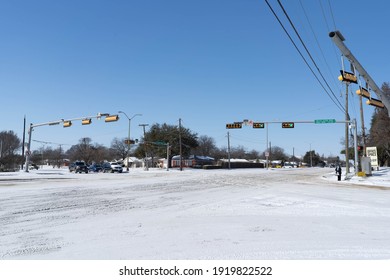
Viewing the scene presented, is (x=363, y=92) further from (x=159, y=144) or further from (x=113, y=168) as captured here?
(x=159, y=144)

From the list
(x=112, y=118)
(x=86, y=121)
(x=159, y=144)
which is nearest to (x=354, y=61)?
(x=112, y=118)

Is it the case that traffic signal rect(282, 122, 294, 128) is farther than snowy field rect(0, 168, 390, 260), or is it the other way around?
traffic signal rect(282, 122, 294, 128)

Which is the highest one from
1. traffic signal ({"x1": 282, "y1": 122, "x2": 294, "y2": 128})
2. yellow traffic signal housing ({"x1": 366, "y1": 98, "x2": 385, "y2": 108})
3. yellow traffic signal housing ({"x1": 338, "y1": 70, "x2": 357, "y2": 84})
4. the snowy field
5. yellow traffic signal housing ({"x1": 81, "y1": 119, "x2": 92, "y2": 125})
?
yellow traffic signal housing ({"x1": 81, "y1": 119, "x2": 92, "y2": 125})

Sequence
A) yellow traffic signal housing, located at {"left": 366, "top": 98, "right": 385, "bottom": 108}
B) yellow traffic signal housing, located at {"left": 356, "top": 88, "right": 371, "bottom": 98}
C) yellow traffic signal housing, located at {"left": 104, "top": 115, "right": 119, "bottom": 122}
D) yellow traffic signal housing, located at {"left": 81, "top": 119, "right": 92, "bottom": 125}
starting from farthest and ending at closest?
1. yellow traffic signal housing, located at {"left": 81, "top": 119, "right": 92, "bottom": 125}
2. yellow traffic signal housing, located at {"left": 104, "top": 115, "right": 119, "bottom": 122}
3. yellow traffic signal housing, located at {"left": 366, "top": 98, "right": 385, "bottom": 108}
4. yellow traffic signal housing, located at {"left": 356, "top": 88, "right": 371, "bottom": 98}

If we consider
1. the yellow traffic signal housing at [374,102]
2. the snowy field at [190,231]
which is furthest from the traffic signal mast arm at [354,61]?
the snowy field at [190,231]

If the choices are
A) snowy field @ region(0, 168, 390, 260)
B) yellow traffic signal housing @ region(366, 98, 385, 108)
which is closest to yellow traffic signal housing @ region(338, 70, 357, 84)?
yellow traffic signal housing @ region(366, 98, 385, 108)

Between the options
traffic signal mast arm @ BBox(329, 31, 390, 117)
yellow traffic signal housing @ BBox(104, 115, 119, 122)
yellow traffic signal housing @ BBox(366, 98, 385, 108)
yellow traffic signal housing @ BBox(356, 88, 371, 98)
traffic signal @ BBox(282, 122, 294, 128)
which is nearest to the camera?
traffic signal mast arm @ BBox(329, 31, 390, 117)

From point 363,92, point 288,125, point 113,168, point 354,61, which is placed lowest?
point 113,168

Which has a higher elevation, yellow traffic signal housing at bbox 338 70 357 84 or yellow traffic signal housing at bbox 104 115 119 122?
yellow traffic signal housing at bbox 104 115 119 122

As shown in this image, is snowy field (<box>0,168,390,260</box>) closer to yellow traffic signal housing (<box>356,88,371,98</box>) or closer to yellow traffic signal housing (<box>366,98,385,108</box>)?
yellow traffic signal housing (<box>356,88,371,98</box>)

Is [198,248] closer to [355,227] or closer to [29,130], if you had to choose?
[355,227]

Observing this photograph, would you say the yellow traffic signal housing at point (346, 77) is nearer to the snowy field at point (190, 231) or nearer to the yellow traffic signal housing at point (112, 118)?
the snowy field at point (190, 231)

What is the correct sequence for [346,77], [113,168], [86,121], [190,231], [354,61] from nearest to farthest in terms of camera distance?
[190,231] < [346,77] < [354,61] < [86,121] < [113,168]

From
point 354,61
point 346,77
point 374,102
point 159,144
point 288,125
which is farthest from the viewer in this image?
point 159,144
